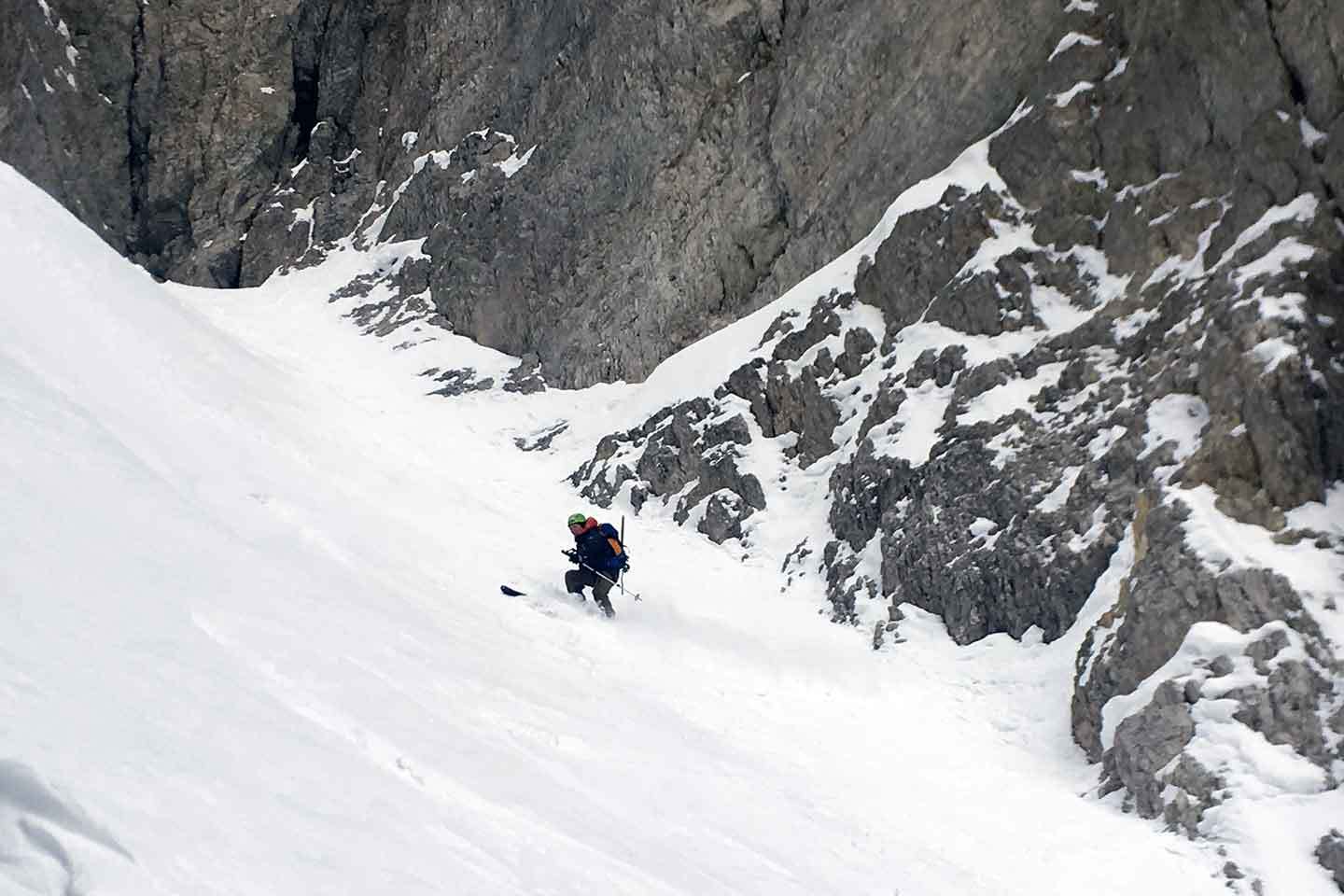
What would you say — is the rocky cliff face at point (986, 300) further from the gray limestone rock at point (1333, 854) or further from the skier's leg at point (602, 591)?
the skier's leg at point (602, 591)

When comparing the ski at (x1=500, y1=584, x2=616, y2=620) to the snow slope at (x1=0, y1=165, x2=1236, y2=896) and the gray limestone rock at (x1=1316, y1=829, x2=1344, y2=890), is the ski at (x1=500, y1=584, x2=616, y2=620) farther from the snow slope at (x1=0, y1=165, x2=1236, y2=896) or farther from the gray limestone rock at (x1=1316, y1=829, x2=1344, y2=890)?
the gray limestone rock at (x1=1316, y1=829, x2=1344, y2=890)

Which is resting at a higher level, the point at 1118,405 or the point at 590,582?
the point at 1118,405

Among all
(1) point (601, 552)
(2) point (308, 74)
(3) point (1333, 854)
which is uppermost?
(2) point (308, 74)

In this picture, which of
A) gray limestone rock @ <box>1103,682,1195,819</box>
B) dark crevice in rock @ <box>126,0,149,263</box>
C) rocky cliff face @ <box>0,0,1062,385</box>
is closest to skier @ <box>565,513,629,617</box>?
gray limestone rock @ <box>1103,682,1195,819</box>

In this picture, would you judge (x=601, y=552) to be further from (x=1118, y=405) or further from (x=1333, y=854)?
(x=1333, y=854)

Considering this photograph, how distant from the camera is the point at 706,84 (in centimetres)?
2955

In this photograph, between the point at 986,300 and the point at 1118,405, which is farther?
the point at 986,300

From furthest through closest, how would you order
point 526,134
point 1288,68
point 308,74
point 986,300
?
point 308,74 < point 526,134 < point 986,300 < point 1288,68

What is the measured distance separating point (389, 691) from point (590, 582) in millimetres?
6429

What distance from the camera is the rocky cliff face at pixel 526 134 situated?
80.4 feet

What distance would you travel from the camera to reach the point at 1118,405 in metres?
16.2

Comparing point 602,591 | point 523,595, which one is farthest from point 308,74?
point 523,595

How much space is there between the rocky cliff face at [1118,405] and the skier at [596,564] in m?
4.71

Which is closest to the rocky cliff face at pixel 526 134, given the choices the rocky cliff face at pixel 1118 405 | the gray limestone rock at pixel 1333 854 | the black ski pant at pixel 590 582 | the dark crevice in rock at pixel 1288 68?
the rocky cliff face at pixel 1118 405
